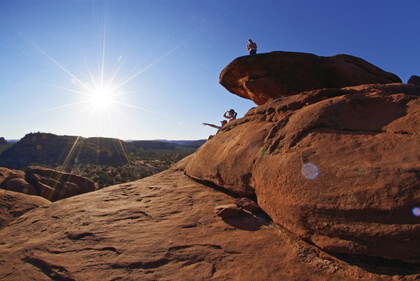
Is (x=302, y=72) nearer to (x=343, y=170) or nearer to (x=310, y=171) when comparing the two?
(x=310, y=171)

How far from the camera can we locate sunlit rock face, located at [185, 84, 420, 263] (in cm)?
250

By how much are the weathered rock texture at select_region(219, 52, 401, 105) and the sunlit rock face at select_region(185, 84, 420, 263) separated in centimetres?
335

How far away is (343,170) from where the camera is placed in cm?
307

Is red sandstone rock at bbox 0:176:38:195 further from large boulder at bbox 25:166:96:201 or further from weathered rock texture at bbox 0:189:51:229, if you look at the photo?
weathered rock texture at bbox 0:189:51:229

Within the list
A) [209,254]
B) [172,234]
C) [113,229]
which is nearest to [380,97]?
[209,254]

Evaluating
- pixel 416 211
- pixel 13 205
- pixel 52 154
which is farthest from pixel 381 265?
pixel 52 154

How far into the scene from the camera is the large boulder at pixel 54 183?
9.04 metres

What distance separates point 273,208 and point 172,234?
181 centimetres

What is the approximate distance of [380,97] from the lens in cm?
411

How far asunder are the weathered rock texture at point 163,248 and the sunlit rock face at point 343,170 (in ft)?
1.01

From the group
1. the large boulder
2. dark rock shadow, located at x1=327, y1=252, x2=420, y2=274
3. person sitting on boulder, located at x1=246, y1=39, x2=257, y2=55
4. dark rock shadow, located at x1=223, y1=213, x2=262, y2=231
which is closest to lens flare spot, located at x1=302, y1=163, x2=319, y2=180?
dark rock shadow, located at x1=327, y1=252, x2=420, y2=274

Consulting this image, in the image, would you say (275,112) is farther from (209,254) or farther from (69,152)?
(69,152)

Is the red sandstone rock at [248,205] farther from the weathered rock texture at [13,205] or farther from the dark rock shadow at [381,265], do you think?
the weathered rock texture at [13,205]

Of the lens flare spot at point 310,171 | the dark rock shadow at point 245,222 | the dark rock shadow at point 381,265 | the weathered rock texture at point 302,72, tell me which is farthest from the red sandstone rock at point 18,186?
the dark rock shadow at point 381,265
